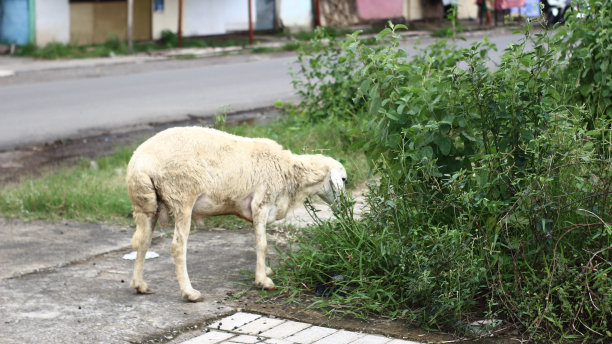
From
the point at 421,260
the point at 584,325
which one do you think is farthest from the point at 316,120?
the point at 584,325

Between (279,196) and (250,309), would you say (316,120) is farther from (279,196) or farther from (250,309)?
(250,309)

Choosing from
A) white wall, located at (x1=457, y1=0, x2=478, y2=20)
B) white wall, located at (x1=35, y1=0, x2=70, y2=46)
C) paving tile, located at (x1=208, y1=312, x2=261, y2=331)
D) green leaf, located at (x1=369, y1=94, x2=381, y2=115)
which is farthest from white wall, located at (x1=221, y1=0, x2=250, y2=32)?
paving tile, located at (x1=208, y1=312, x2=261, y2=331)

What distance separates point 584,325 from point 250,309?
187 centimetres

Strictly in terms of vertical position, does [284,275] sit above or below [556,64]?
below

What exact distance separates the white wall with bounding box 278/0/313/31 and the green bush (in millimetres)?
18940

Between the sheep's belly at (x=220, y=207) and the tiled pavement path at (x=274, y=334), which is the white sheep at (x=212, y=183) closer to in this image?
the sheep's belly at (x=220, y=207)

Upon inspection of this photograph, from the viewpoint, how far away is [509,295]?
14.0ft

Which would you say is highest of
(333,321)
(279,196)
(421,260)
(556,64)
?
(556,64)

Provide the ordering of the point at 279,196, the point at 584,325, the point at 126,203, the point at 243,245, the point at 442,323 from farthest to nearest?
the point at 126,203, the point at 243,245, the point at 279,196, the point at 442,323, the point at 584,325

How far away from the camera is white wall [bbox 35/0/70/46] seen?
741 inches

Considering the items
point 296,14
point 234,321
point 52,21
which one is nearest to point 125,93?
point 52,21

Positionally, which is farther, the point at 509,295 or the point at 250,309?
the point at 250,309

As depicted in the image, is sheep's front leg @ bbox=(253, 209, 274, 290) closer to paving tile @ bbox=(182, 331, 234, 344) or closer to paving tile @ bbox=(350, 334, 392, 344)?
paving tile @ bbox=(182, 331, 234, 344)

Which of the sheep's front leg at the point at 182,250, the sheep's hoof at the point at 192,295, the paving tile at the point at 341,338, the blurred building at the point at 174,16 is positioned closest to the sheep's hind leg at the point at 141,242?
the sheep's front leg at the point at 182,250
